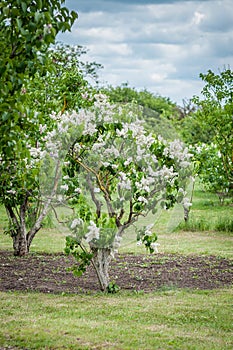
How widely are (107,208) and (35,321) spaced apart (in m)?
1.86

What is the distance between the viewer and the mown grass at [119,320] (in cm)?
498

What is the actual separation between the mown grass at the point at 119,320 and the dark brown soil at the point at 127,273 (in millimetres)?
430

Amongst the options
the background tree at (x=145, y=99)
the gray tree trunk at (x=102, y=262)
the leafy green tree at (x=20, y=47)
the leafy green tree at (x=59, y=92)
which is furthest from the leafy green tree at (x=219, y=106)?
the background tree at (x=145, y=99)

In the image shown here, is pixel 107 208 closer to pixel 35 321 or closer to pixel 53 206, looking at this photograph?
pixel 53 206

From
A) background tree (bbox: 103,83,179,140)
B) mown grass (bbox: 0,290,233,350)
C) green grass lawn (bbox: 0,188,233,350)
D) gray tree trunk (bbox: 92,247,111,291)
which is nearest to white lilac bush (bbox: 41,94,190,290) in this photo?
gray tree trunk (bbox: 92,247,111,291)

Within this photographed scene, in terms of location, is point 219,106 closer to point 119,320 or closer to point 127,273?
point 127,273

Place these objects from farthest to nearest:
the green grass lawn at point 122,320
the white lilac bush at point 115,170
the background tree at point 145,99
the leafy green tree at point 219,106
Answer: the background tree at point 145,99
the leafy green tree at point 219,106
the white lilac bush at point 115,170
the green grass lawn at point 122,320

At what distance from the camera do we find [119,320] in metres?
5.68

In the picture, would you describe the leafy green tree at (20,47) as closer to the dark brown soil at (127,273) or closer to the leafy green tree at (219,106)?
the dark brown soil at (127,273)

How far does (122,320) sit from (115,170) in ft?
6.14

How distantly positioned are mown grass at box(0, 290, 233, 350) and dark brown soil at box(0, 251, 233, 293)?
43cm

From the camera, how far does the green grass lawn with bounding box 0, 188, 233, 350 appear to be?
16.3ft

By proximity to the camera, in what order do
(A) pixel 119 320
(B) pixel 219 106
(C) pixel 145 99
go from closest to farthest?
1. (A) pixel 119 320
2. (B) pixel 219 106
3. (C) pixel 145 99

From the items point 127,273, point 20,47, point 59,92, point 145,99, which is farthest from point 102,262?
point 145,99
